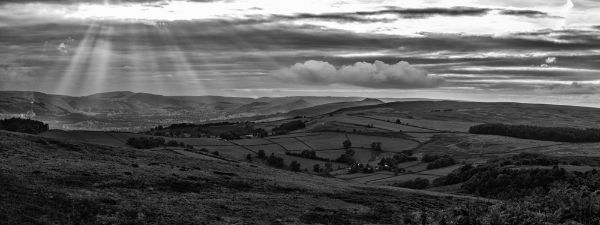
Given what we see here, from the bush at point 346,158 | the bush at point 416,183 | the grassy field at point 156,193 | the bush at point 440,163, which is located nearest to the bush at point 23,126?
the bush at point 346,158

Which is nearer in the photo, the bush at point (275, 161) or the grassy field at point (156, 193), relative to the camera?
the grassy field at point (156, 193)

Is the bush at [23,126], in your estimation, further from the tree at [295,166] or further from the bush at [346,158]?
the bush at [346,158]

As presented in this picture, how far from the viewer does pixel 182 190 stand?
4134 centimetres

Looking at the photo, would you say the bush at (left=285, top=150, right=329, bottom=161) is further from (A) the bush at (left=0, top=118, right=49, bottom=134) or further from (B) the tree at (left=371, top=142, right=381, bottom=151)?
(A) the bush at (left=0, top=118, right=49, bottom=134)

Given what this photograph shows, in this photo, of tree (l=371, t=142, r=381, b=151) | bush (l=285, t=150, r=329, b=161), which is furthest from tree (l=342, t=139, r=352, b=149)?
bush (l=285, t=150, r=329, b=161)

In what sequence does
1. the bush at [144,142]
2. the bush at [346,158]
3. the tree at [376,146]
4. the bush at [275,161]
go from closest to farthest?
the bush at [275,161]
the bush at [144,142]
the bush at [346,158]
the tree at [376,146]

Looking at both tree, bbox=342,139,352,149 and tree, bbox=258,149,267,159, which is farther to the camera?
tree, bbox=342,139,352,149

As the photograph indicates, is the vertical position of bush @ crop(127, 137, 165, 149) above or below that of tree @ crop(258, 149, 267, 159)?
above

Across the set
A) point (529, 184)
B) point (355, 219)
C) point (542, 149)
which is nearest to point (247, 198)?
point (355, 219)

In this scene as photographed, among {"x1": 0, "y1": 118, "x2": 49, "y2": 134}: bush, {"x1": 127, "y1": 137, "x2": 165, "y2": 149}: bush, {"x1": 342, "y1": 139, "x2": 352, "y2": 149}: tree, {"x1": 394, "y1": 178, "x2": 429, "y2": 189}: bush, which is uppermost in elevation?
{"x1": 0, "y1": 118, "x2": 49, "y2": 134}: bush

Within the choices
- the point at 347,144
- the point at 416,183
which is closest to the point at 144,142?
the point at 347,144

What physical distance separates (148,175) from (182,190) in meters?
4.63

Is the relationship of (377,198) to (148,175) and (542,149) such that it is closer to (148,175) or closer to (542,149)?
(148,175)

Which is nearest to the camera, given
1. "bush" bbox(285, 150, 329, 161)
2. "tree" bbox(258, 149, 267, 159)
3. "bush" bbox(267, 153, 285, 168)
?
"bush" bbox(267, 153, 285, 168)
